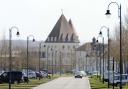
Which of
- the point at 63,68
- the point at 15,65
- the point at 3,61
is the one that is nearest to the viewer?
the point at 3,61

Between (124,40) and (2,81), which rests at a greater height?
(124,40)

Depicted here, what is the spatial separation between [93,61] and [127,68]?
286 feet

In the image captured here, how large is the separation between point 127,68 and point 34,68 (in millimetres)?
48662

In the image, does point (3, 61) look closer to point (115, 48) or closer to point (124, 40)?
point (115, 48)

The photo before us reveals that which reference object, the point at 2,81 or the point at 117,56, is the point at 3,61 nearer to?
the point at 117,56

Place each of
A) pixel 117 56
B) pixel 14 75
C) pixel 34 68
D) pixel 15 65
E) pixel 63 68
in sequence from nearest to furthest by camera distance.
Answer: pixel 14 75
pixel 117 56
pixel 15 65
pixel 34 68
pixel 63 68

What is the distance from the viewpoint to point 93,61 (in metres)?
193

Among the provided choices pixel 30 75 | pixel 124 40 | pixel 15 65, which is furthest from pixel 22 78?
pixel 15 65

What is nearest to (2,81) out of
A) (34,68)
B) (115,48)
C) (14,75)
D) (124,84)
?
(14,75)

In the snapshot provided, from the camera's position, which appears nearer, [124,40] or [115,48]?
[124,40]

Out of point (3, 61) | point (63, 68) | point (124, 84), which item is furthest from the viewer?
point (63, 68)

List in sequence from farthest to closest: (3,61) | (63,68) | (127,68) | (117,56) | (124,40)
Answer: (63,68) < (3,61) < (127,68) < (117,56) < (124,40)

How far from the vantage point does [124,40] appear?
83938 millimetres

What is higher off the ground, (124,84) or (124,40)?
(124,40)
